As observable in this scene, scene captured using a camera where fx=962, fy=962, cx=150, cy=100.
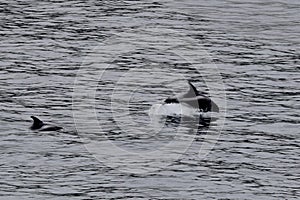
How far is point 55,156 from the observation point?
1941 cm

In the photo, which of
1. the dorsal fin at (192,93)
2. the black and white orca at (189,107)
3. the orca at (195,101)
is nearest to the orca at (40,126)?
the black and white orca at (189,107)

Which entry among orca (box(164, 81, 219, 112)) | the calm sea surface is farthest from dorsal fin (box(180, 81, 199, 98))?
the calm sea surface

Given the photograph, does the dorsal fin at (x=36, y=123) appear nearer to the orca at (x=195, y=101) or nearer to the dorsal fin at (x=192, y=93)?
the orca at (x=195, y=101)

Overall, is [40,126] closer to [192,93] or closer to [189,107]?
[189,107]

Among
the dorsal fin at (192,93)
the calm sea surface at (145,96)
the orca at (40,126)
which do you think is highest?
the dorsal fin at (192,93)

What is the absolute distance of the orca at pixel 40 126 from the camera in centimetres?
2125

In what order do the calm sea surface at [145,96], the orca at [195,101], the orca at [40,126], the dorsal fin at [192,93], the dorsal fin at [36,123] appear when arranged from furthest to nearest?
the dorsal fin at [192,93] → the orca at [195,101] → the dorsal fin at [36,123] → the orca at [40,126] → the calm sea surface at [145,96]

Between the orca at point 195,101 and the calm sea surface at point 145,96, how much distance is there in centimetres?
35

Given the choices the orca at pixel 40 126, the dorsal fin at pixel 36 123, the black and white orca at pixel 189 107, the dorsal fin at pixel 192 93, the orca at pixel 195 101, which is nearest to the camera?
the orca at pixel 40 126

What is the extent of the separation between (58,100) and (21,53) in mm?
6097

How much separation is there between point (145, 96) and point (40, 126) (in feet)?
14.3

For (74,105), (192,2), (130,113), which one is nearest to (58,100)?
(74,105)

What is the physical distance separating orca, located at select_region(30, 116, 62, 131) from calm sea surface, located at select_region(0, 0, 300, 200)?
0.25m

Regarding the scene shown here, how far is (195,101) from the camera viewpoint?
2344 cm
